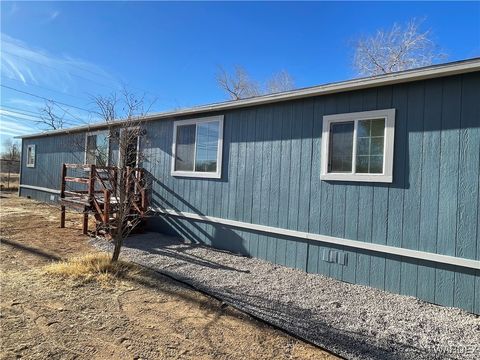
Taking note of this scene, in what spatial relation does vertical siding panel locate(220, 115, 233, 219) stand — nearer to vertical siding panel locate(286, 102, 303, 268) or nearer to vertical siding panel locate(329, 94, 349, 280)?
vertical siding panel locate(286, 102, 303, 268)

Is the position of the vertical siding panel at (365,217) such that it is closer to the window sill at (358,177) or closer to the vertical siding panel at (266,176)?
the window sill at (358,177)

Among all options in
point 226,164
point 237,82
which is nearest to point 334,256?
point 226,164

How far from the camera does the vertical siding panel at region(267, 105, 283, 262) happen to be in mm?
5258

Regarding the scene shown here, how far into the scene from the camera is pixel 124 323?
9.59 ft

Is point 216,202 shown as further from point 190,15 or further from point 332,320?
point 190,15

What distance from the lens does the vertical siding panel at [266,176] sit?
17.7 ft

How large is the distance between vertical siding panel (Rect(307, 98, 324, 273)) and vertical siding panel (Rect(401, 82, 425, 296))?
46.4 inches

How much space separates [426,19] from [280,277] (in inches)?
585

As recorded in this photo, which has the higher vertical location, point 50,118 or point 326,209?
point 50,118

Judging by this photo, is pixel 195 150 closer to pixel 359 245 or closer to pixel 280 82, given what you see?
pixel 359 245

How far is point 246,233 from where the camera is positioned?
18.6 ft

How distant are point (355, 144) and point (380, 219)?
1.05 metres

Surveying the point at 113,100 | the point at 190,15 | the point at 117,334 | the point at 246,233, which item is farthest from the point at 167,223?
the point at 190,15

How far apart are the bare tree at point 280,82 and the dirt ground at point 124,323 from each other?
18710 mm
